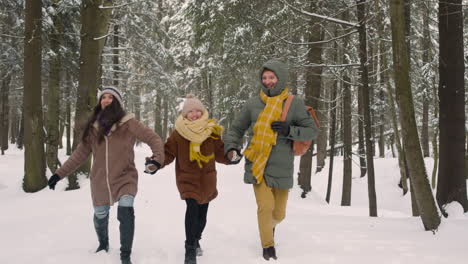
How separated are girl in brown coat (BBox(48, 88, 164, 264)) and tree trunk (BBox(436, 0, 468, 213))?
187 inches

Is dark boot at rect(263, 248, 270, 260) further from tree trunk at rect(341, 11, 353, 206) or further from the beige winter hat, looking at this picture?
tree trunk at rect(341, 11, 353, 206)

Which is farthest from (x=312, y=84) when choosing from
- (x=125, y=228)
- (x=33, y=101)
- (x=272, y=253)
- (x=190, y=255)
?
(x=125, y=228)

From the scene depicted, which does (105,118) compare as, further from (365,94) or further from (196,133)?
(365,94)

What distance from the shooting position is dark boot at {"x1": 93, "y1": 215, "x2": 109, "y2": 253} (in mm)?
4145

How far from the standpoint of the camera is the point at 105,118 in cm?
389

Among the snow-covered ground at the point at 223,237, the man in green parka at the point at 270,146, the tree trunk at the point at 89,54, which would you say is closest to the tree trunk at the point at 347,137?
the snow-covered ground at the point at 223,237

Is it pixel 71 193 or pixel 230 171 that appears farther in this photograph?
pixel 230 171

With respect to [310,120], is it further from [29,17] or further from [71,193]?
[29,17]

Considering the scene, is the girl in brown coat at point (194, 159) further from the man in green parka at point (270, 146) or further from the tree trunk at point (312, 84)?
the tree trunk at point (312, 84)

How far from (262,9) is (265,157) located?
7.70m

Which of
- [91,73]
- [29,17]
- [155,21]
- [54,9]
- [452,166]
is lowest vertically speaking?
[452,166]

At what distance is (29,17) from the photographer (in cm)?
942

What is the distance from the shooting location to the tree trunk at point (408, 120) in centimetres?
505

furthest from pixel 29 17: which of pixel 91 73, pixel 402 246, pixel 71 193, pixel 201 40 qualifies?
pixel 402 246
